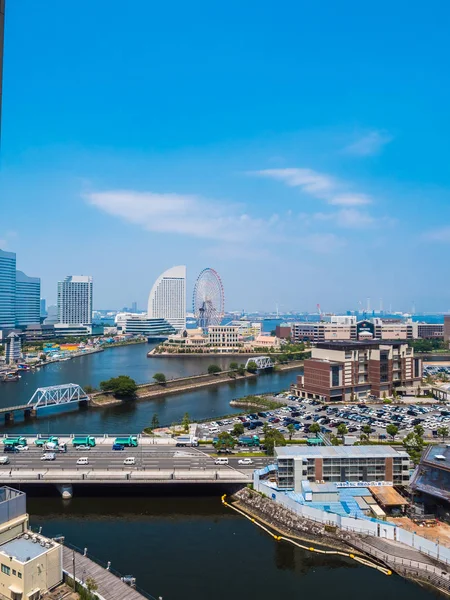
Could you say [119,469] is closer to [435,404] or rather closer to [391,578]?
[391,578]

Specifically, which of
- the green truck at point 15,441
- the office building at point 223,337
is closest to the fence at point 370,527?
the green truck at point 15,441

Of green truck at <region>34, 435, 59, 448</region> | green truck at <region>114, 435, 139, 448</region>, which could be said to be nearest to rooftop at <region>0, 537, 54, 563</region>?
green truck at <region>114, 435, 139, 448</region>

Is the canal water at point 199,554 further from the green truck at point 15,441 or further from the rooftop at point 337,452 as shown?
the green truck at point 15,441

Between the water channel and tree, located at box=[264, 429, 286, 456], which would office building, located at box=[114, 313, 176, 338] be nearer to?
tree, located at box=[264, 429, 286, 456]

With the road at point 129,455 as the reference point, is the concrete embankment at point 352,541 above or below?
below

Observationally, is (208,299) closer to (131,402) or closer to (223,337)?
(223,337)

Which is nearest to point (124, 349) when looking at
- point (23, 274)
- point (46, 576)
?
point (23, 274)
